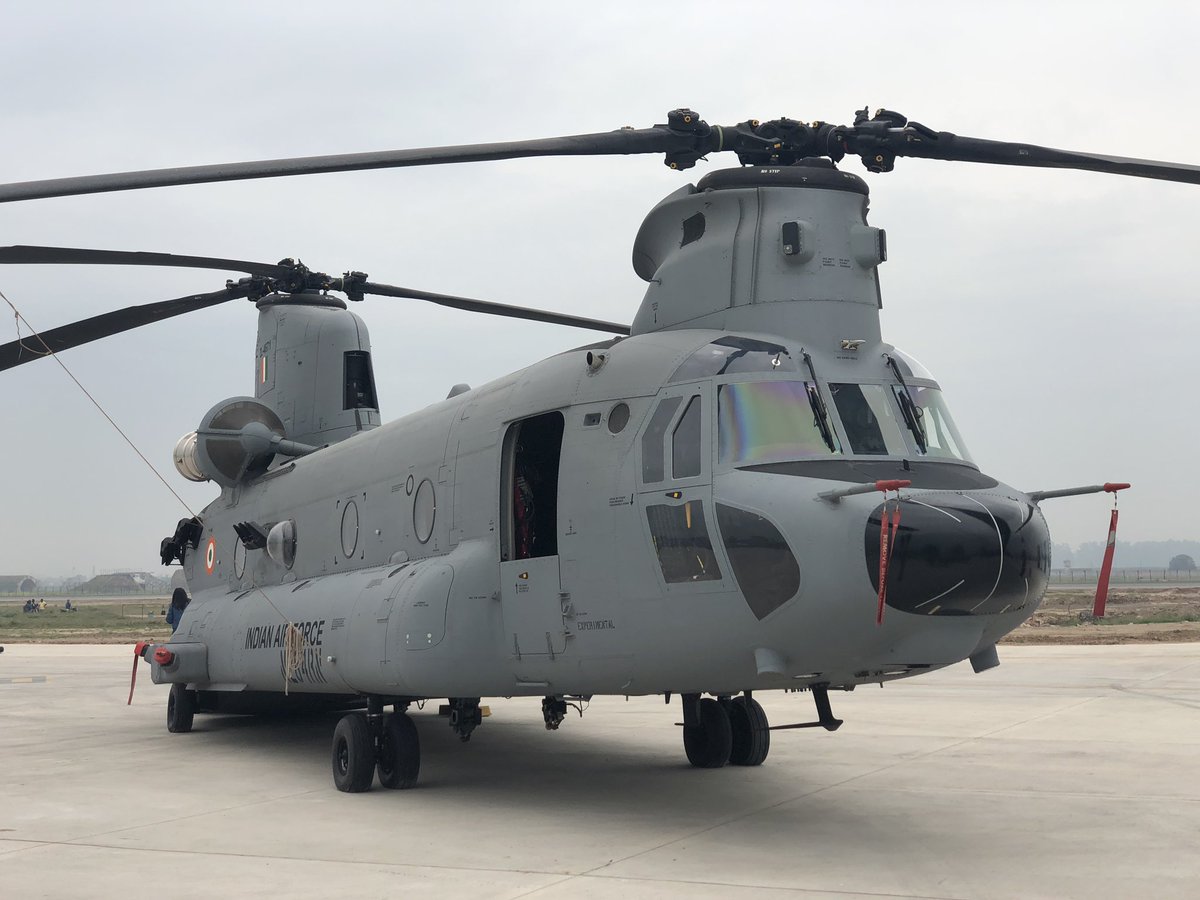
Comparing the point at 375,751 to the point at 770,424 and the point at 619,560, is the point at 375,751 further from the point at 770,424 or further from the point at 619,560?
the point at 770,424

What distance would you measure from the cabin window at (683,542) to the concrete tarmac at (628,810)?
5.73ft

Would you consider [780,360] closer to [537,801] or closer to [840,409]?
[840,409]

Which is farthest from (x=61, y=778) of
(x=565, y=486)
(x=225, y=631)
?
(x=565, y=486)

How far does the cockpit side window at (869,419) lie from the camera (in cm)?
842

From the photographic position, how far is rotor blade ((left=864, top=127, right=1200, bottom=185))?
8.66m

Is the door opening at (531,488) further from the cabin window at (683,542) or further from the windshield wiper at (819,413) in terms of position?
the windshield wiper at (819,413)

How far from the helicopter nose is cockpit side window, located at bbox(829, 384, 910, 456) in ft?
2.45

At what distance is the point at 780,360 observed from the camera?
28.5ft

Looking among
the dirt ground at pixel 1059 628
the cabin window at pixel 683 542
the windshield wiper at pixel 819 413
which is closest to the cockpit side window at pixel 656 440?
the cabin window at pixel 683 542

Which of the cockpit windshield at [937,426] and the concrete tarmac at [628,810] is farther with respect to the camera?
the cockpit windshield at [937,426]

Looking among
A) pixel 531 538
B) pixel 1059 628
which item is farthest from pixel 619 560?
pixel 1059 628

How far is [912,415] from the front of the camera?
28.8 feet

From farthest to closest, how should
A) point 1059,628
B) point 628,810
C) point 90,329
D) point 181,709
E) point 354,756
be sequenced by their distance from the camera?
1. point 1059,628
2. point 181,709
3. point 90,329
4. point 354,756
5. point 628,810

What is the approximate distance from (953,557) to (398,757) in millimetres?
5323
